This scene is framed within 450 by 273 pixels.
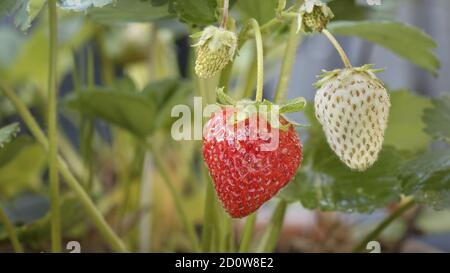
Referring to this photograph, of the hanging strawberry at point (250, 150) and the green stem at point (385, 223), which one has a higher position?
the hanging strawberry at point (250, 150)

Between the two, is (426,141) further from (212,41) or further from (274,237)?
(212,41)

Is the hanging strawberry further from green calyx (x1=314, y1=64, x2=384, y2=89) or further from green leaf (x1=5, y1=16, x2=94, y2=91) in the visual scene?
green leaf (x1=5, y1=16, x2=94, y2=91)

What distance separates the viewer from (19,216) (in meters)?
0.89

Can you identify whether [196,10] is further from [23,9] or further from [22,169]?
[22,169]

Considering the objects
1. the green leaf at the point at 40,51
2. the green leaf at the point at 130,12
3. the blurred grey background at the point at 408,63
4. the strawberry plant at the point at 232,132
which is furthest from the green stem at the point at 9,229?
the blurred grey background at the point at 408,63

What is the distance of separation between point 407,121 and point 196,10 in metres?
0.41

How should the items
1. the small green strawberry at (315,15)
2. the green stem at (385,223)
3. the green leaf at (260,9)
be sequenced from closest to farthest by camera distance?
1. the small green strawberry at (315,15)
2. the green leaf at (260,9)
3. the green stem at (385,223)

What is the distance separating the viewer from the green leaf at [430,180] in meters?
0.60

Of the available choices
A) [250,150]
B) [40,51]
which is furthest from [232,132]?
[40,51]

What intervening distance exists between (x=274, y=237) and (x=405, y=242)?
405mm

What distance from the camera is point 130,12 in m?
0.63

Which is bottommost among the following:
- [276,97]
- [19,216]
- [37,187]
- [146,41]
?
[37,187]

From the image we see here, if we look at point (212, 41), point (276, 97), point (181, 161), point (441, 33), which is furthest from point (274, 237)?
point (441, 33)

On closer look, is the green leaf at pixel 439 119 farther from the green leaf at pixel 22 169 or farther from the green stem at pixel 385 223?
the green leaf at pixel 22 169
